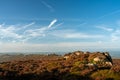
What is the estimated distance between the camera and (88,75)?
23250 millimetres

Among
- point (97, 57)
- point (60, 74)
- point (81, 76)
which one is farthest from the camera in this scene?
point (97, 57)

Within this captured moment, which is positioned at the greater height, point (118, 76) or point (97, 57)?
point (97, 57)

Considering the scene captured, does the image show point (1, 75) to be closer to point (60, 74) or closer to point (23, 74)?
point (23, 74)

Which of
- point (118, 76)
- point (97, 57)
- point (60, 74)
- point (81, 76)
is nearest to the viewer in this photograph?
point (118, 76)

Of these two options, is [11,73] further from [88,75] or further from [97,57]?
[97,57]

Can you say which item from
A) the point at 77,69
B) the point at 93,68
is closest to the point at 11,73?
the point at 77,69

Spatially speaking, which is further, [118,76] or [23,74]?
[23,74]

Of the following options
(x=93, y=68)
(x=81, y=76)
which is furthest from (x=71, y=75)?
(x=93, y=68)

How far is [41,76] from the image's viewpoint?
2394 cm

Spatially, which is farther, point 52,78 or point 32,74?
point 32,74

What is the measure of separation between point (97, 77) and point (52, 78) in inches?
190

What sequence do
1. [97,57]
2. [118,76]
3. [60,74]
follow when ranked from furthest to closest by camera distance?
[97,57] → [60,74] → [118,76]

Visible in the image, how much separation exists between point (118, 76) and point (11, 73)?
12300mm

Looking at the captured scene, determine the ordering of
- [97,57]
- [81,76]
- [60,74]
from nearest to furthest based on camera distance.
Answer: [81,76]
[60,74]
[97,57]
